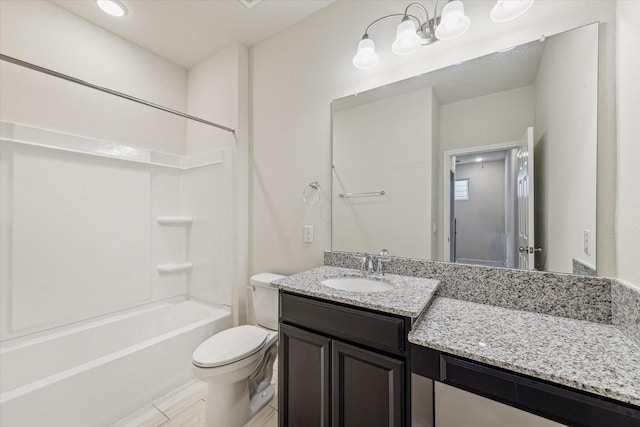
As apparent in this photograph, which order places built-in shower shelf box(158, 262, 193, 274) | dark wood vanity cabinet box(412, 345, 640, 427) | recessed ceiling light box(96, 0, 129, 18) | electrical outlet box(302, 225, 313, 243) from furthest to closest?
built-in shower shelf box(158, 262, 193, 274) < electrical outlet box(302, 225, 313, 243) < recessed ceiling light box(96, 0, 129, 18) < dark wood vanity cabinet box(412, 345, 640, 427)

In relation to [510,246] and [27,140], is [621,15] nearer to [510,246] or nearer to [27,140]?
[510,246]

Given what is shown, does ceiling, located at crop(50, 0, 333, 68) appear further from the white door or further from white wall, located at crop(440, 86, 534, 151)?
the white door

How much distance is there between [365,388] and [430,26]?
176 centimetres

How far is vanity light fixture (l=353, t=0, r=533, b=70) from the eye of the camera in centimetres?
109

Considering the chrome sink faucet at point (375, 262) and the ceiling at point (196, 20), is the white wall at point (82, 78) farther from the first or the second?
the chrome sink faucet at point (375, 262)

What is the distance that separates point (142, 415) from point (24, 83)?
229cm

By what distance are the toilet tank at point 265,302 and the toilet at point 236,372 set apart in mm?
221

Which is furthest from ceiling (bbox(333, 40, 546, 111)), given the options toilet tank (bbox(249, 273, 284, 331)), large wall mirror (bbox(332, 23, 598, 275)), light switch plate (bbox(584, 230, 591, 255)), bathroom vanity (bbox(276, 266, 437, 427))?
toilet tank (bbox(249, 273, 284, 331))

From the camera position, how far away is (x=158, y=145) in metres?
2.39

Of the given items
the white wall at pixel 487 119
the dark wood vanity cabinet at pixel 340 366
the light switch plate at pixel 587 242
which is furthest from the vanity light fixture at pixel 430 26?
the dark wood vanity cabinet at pixel 340 366

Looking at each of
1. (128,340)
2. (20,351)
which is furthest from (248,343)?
(20,351)

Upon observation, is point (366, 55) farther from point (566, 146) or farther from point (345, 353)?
point (345, 353)

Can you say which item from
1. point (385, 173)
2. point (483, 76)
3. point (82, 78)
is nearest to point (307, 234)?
point (385, 173)

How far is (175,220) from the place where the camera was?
2367mm
